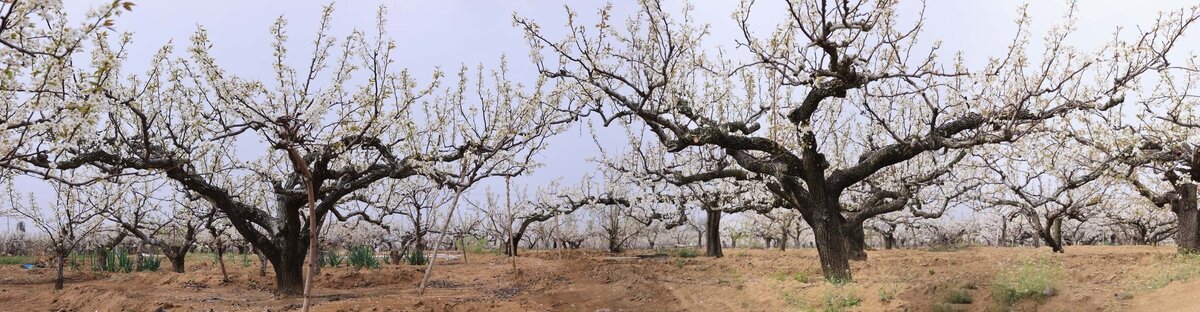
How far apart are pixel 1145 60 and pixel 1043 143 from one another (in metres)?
5.34

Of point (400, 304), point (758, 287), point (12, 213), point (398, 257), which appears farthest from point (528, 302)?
point (12, 213)

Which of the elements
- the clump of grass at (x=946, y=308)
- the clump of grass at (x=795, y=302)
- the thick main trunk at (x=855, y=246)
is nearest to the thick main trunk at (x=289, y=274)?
the clump of grass at (x=795, y=302)

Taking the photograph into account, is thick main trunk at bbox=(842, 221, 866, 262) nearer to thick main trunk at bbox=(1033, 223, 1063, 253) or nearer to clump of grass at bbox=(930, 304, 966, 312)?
thick main trunk at bbox=(1033, 223, 1063, 253)

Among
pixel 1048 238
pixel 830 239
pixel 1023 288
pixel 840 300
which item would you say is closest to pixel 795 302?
pixel 840 300

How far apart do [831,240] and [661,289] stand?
10.6ft

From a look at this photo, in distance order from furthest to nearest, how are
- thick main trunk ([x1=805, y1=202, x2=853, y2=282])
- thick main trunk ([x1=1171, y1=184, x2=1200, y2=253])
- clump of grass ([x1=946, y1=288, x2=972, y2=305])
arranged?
thick main trunk ([x1=1171, y1=184, x2=1200, y2=253])
thick main trunk ([x1=805, y1=202, x2=853, y2=282])
clump of grass ([x1=946, y1=288, x2=972, y2=305])

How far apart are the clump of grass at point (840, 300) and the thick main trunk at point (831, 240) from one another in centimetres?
130

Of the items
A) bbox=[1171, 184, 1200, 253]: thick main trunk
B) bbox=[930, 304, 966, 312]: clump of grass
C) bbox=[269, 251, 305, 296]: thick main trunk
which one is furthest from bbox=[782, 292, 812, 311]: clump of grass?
bbox=[1171, 184, 1200, 253]: thick main trunk

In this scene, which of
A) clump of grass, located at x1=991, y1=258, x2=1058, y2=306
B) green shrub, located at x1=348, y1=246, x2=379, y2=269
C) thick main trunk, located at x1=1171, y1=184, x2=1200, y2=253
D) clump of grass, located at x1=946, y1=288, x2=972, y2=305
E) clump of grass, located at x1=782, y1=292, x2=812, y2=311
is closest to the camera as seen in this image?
clump of grass, located at x1=991, y1=258, x2=1058, y2=306

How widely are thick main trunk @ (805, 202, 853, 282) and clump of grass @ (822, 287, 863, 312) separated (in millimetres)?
1298

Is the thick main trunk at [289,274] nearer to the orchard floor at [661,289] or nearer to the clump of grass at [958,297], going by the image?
the orchard floor at [661,289]

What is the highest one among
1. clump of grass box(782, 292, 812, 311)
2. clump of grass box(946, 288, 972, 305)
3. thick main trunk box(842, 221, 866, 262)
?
thick main trunk box(842, 221, 866, 262)

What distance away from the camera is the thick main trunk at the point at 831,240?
35.4 ft

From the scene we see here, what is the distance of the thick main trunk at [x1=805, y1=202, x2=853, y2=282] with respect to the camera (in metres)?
10.8
